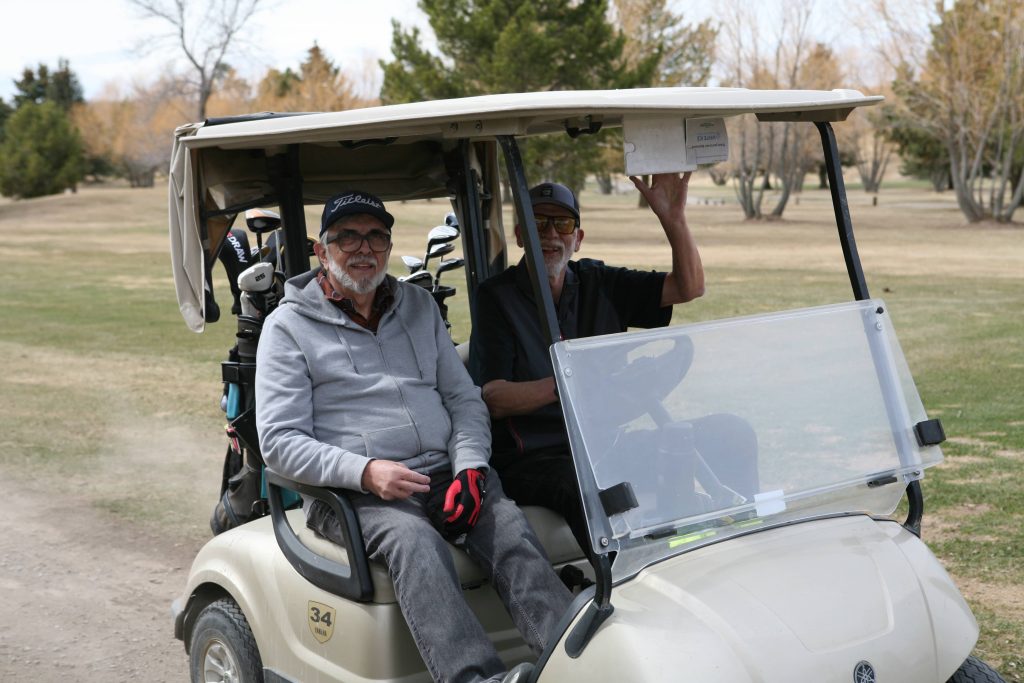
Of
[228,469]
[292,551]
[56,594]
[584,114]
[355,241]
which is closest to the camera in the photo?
[584,114]

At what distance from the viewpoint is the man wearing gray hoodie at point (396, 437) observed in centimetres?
277

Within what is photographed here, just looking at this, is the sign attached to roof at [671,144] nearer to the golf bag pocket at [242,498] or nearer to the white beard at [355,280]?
the white beard at [355,280]

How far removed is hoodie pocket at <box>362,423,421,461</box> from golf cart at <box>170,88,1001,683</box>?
0.65 ft

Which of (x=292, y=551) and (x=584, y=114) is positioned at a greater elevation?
(x=584, y=114)

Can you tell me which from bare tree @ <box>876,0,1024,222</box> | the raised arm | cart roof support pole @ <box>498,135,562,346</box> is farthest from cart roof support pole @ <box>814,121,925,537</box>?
bare tree @ <box>876,0,1024,222</box>

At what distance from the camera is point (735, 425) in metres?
2.81

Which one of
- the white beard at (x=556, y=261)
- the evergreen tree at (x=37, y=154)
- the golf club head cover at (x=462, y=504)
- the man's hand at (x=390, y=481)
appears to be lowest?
the golf club head cover at (x=462, y=504)

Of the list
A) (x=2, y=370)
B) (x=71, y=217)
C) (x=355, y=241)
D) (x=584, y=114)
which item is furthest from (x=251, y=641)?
(x=71, y=217)

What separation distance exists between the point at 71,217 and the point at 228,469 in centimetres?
4010

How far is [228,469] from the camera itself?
430 centimetres

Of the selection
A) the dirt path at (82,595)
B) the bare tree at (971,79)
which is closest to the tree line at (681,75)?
the bare tree at (971,79)

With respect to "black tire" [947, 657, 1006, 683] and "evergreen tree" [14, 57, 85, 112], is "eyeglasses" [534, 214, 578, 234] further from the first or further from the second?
"evergreen tree" [14, 57, 85, 112]

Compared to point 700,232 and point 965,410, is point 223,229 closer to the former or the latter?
point 965,410

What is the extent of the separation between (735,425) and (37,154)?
5459 cm
